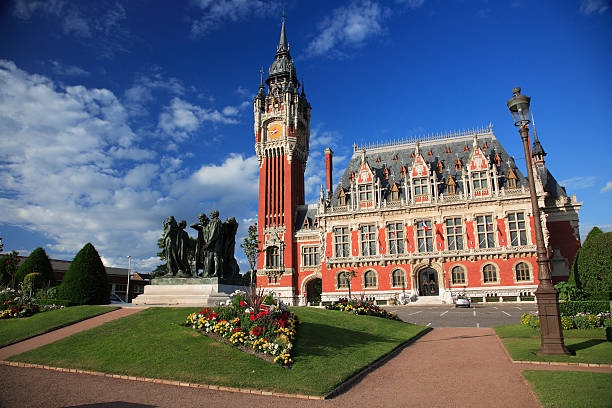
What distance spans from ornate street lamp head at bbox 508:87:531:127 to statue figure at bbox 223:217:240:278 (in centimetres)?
1319

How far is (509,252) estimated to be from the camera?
149 feet

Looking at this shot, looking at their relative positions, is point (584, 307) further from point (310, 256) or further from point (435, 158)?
point (310, 256)

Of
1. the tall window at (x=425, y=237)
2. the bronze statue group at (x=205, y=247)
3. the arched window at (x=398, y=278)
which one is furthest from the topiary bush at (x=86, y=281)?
the tall window at (x=425, y=237)

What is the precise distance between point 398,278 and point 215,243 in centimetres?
3533

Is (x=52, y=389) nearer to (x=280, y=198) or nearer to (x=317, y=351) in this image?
(x=317, y=351)

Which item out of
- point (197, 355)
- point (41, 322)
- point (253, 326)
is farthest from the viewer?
point (41, 322)

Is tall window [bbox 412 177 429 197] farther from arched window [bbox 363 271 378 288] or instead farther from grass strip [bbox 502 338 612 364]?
grass strip [bbox 502 338 612 364]

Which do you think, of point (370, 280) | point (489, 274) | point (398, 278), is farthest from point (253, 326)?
point (489, 274)

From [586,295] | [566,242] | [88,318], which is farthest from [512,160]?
[88,318]

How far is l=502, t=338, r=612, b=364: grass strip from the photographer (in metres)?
11.1

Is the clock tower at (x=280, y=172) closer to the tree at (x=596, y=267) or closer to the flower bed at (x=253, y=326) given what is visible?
the tree at (x=596, y=267)

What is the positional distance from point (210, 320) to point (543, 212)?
1773 inches

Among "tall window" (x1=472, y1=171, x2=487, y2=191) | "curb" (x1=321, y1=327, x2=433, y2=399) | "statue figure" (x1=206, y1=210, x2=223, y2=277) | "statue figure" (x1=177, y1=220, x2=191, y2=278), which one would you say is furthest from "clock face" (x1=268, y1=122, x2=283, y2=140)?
"curb" (x1=321, y1=327, x2=433, y2=399)

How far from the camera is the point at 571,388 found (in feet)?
27.1
